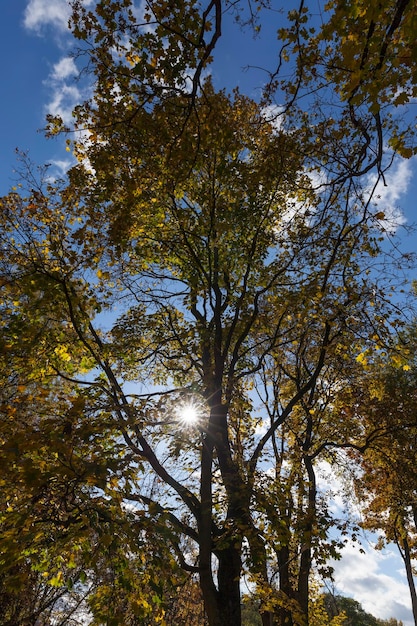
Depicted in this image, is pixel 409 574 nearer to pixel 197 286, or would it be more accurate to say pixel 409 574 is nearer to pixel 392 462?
pixel 392 462

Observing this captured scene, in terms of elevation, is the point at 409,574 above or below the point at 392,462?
below

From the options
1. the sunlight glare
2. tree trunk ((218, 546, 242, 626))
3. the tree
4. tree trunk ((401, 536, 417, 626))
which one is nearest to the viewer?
tree trunk ((218, 546, 242, 626))

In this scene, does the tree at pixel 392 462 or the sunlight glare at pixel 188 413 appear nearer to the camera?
the sunlight glare at pixel 188 413

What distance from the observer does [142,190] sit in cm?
895

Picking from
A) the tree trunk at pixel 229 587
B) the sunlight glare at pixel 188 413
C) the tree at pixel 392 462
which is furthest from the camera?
the tree at pixel 392 462

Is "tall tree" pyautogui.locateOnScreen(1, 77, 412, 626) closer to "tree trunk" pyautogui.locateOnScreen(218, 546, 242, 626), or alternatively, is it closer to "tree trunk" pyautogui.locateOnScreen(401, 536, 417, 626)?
"tree trunk" pyautogui.locateOnScreen(218, 546, 242, 626)

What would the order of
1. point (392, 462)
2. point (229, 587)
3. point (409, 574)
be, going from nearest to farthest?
point (229, 587) < point (392, 462) < point (409, 574)

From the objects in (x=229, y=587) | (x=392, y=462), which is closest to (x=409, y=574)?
(x=392, y=462)

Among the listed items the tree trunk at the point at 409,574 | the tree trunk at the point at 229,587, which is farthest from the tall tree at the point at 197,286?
the tree trunk at the point at 409,574

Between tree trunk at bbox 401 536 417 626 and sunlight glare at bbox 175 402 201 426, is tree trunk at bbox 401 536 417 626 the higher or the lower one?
the lower one

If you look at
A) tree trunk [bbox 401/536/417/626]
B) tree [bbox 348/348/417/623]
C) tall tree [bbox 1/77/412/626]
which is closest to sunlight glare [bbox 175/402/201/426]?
tall tree [bbox 1/77/412/626]

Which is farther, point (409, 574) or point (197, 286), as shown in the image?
point (409, 574)

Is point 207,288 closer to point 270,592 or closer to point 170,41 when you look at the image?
point 170,41

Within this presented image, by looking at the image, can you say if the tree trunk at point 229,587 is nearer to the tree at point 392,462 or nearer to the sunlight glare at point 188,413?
the sunlight glare at point 188,413
